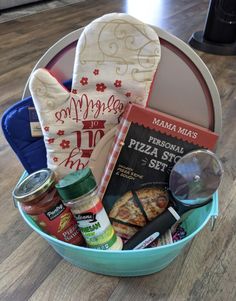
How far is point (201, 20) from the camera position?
2.28 m

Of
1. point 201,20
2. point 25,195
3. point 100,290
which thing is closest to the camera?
point 25,195

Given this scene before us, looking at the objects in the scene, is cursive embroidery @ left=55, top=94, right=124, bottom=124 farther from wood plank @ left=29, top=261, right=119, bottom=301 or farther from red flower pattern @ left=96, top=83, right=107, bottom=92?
wood plank @ left=29, top=261, right=119, bottom=301

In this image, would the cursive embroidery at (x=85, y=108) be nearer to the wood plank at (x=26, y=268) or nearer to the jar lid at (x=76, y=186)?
the jar lid at (x=76, y=186)

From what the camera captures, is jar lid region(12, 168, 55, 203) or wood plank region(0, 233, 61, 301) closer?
jar lid region(12, 168, 55, 203)

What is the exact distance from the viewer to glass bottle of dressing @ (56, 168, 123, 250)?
455 millimetres

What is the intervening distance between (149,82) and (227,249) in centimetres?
39

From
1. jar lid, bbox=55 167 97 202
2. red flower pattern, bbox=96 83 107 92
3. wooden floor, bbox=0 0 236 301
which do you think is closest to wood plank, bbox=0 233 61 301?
wooden floor, bbox=0 0 236 301

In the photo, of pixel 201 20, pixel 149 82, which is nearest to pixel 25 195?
pixel 149 82

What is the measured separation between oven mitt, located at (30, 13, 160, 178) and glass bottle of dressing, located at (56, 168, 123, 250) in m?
0.08

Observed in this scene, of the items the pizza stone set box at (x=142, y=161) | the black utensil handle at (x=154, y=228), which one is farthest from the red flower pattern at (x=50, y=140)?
the black utensil handle at (x=154, y=228)

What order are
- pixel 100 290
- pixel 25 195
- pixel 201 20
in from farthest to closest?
pixel 201 20 → pixel 100 290 → pixel 25 195

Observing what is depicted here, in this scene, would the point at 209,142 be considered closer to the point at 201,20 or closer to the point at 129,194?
the point at 129,194

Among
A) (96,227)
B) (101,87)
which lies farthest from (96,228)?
(101,87)

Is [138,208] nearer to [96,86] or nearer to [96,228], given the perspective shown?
[96,228]
